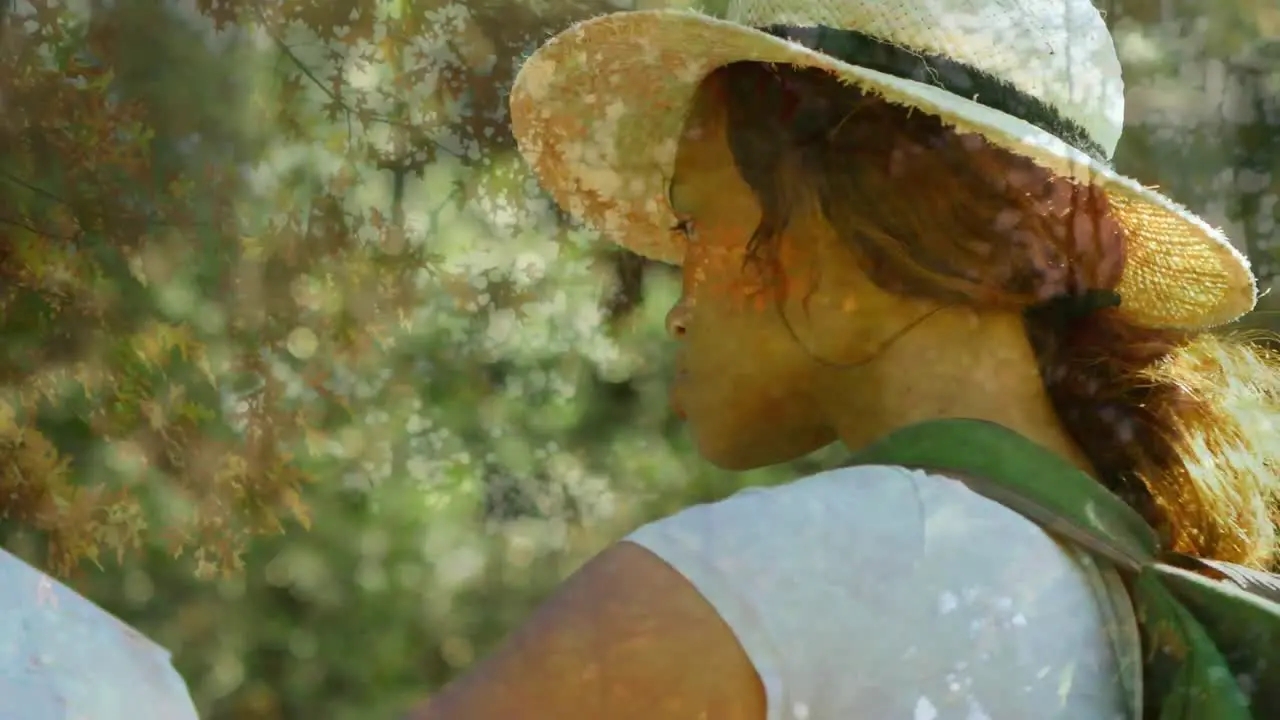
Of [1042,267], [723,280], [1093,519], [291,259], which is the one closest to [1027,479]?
[1093,519]

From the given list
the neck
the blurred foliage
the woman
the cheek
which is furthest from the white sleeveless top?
the blurred foliage

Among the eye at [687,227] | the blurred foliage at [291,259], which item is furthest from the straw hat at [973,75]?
the blurred foliage at [291,259]

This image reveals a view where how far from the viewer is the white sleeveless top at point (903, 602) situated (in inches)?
23.0

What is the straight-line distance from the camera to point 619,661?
0.58 metres

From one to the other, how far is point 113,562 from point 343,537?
1.36ft

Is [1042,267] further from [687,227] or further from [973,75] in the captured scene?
[687,227]

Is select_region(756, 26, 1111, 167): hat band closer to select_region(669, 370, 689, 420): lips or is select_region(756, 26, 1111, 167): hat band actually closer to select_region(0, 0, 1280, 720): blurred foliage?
select_region(669, 370, 689, 420): lips

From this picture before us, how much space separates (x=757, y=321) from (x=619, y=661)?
0.35 m

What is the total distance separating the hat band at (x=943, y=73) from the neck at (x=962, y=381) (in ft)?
0.45

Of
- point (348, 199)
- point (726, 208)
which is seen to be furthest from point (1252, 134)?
point (348, 199)

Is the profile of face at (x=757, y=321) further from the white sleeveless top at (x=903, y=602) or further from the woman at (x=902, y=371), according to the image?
the white sleeveless top at (x=903, y=602)

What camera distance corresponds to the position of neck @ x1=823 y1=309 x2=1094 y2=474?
2.48ft

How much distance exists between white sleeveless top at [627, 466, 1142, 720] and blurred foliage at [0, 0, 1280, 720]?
98 cm

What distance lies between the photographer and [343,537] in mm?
2088
